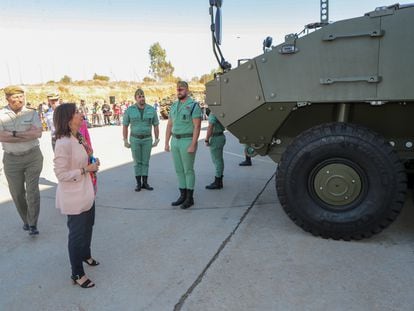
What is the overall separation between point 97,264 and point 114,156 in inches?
249

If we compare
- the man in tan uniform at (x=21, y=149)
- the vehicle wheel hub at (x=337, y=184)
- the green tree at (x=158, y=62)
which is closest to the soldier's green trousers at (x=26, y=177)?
the man in tan uniform at (x=21, y=149)

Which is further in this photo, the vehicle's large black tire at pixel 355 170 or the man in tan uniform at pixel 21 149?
the man in tan uniform at pixel 21 149

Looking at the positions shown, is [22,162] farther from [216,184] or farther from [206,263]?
[216,184]

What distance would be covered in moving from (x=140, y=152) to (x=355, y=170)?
3.37m

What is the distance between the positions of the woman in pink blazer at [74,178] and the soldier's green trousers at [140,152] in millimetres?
2960

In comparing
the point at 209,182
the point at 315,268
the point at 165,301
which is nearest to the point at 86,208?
the point at 165,301

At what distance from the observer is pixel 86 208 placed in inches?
119

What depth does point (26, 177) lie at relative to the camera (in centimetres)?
415

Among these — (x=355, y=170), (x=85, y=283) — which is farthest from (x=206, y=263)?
(x=355, y=170)

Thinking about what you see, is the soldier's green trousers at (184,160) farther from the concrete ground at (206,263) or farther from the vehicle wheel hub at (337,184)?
the vehicle wheel hub at (337,184)

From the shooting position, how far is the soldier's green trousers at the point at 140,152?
6055 mm

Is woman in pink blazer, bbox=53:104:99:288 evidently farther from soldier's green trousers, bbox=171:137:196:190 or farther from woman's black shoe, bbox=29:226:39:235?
soldier's green trousers, bbox=171:137:196:190

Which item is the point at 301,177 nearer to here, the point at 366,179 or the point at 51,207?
the point at 366,179

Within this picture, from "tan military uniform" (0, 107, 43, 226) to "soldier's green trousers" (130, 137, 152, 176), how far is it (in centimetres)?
194
